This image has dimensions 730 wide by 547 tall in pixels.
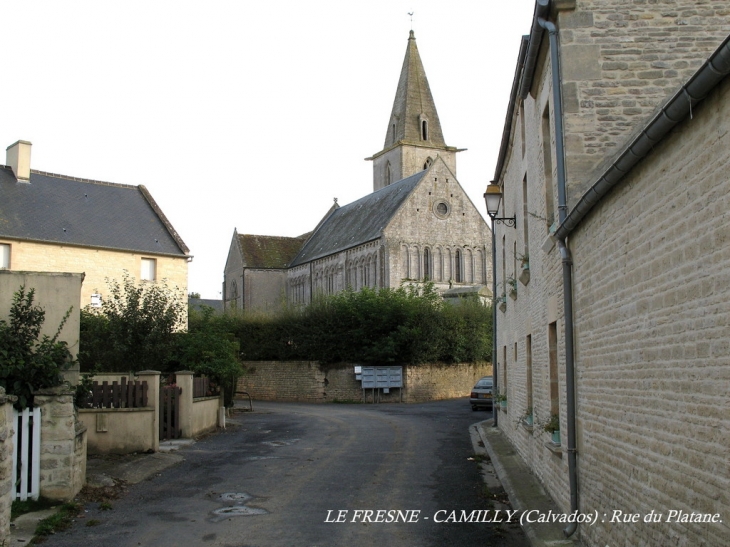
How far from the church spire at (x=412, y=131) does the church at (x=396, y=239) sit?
0.10 meters

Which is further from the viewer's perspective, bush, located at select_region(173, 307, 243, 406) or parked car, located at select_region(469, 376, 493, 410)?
parked car, located at select_region(469, 376, 493, 410)

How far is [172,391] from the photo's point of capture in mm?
17062

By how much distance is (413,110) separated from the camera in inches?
2958

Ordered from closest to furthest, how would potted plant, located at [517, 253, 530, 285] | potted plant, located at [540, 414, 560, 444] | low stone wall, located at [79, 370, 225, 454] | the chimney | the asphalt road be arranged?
the asphalt road, potted plant, located at [540, 414, 560, 444], potted plant, located at [517, 253, 530, 285], low stone wall, located at [79, 370, 225, 454], the chimney

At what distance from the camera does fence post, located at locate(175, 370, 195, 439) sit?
1725 centimetres

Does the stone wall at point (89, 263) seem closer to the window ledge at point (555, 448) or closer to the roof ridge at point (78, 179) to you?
the roof ridge at point (78, 179)

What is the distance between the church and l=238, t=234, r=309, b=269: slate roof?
0.10 meters

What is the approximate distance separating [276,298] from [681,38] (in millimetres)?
61429

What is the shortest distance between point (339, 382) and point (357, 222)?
94.4 ft

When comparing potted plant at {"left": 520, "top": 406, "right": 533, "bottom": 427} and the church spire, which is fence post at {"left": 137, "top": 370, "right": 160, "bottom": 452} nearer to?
potted plant at {"left": 520, "top": 406, "right": 533, "bottom": 427}

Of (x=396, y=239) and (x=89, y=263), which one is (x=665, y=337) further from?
(x=396, y=239)

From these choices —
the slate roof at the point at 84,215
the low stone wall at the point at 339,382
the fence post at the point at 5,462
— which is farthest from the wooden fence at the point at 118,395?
the slate roof at the point at 84,215

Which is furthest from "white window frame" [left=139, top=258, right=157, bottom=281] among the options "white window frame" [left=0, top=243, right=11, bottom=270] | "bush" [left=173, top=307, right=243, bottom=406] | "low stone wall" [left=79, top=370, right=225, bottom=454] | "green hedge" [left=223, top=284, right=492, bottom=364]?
"low stone wall" [left=79, top=370, right=225, bottom=454]

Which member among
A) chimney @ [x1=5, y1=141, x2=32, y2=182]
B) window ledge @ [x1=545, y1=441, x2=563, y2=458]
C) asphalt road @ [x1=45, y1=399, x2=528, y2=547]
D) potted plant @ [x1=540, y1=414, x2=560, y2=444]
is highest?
chimney @ [x1=5, y1=141, x2=32, y2=182]
